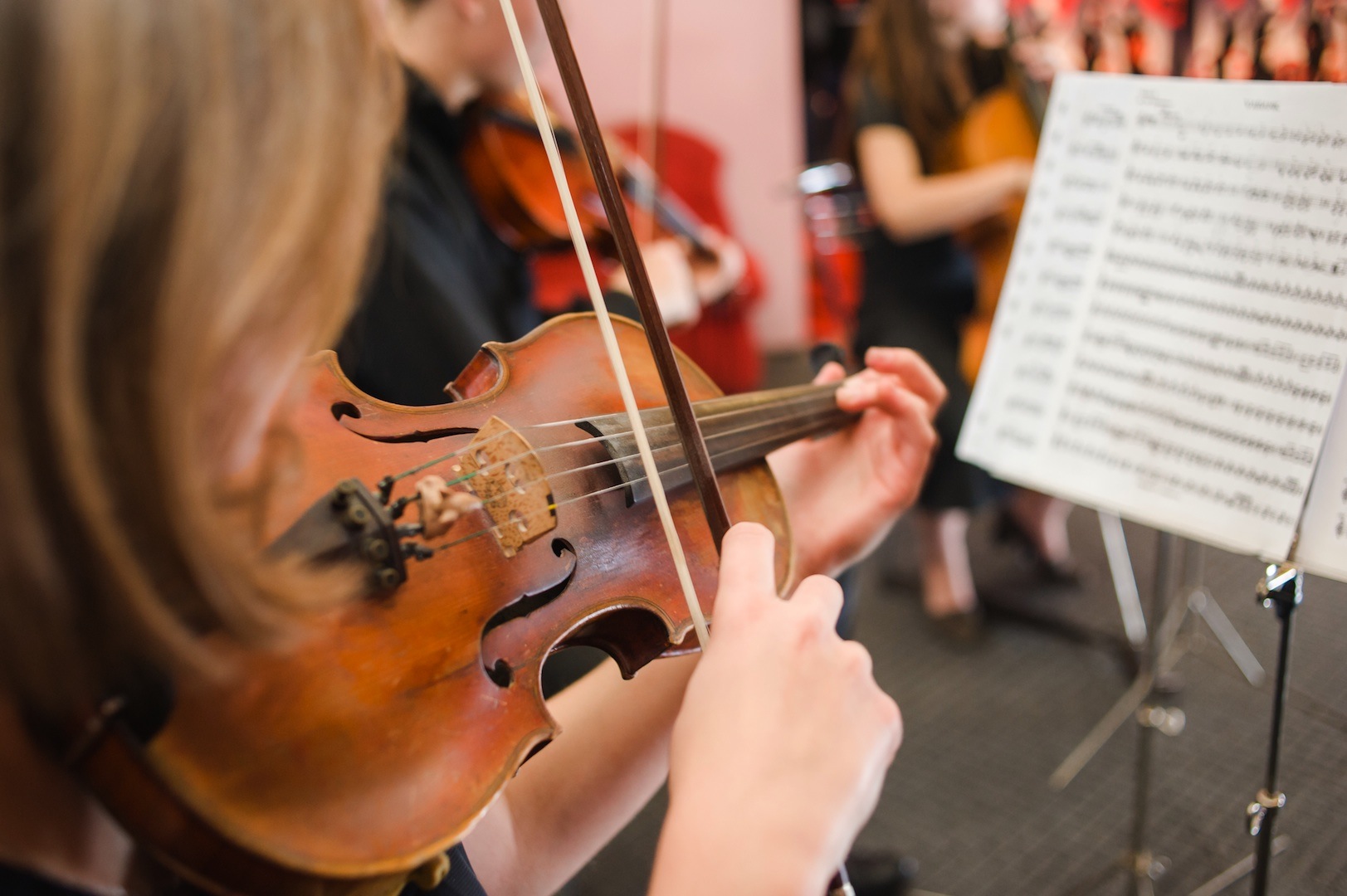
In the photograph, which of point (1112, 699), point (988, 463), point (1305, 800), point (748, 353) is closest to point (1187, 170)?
point (988, 463)

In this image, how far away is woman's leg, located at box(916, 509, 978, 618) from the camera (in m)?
1.89

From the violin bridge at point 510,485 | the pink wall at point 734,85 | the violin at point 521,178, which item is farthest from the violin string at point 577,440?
the pink wall at point 734,85

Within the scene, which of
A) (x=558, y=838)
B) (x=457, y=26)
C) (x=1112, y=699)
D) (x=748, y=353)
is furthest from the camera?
(x=748, y=353)

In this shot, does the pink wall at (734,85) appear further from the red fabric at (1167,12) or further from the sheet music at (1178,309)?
the sheet music at (1178,309)

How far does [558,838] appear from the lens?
69 cm

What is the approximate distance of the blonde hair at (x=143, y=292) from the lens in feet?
1.02

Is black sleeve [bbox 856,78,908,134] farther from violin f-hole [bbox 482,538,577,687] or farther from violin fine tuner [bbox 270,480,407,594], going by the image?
violin fine tuner [bbox 270,480,407,594]

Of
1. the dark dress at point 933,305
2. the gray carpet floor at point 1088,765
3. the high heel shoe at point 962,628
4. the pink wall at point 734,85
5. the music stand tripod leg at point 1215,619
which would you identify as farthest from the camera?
the pink wall at point 734,85

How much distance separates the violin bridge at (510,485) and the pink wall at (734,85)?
2.93 metres

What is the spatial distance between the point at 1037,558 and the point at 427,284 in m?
1.53

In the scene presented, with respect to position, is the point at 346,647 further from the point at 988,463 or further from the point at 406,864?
the point at 988,463

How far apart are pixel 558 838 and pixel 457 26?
113 centimetres

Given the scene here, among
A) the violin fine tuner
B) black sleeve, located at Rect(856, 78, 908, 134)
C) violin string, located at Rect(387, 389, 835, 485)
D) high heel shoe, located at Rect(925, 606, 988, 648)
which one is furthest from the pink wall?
the violin fine tuner

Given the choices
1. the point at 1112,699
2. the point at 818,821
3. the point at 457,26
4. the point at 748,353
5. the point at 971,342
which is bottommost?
the point at 1112,699
